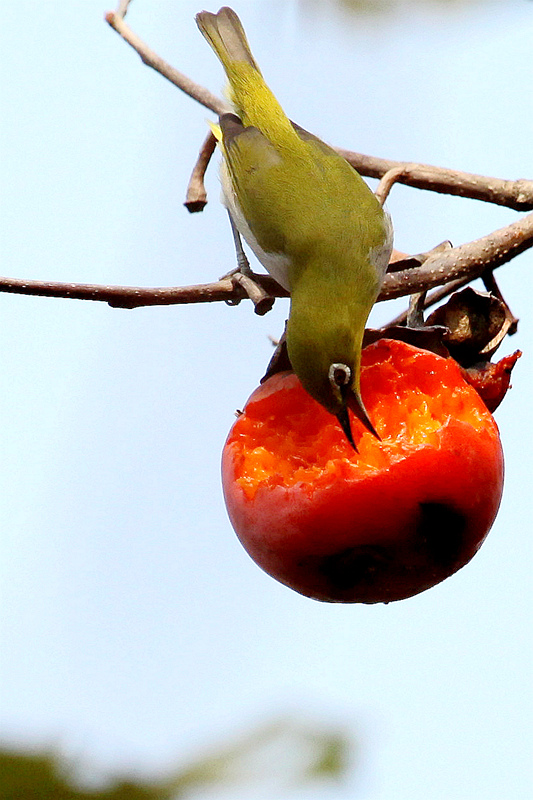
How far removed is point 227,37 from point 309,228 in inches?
56.7

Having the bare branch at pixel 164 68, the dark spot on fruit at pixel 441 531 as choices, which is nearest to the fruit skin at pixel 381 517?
the dark spot on fruit at pixel 441 531

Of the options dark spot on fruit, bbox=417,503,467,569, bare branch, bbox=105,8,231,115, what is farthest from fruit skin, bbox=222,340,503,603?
bare branch, bbox=105,8,231,115

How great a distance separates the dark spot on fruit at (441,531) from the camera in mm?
1931

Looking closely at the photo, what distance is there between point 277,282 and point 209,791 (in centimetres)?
157

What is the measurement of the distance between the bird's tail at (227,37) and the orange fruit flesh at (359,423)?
6.51 ft

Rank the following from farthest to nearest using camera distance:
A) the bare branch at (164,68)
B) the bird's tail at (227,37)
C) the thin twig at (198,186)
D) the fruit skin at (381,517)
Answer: the bird's tail at (227,37), the bare branch at (164,68), the thin twig at (198,186), the fruit skin at (381,517)

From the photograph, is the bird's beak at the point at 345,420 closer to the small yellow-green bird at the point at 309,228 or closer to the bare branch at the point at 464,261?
the small yellow-green bird at the point at 309,228

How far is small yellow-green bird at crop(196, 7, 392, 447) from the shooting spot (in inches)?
86.6

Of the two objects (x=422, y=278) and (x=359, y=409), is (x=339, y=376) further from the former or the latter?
(x=422, y=278)

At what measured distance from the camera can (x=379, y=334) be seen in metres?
2.30

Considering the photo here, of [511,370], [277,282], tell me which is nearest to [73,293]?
[511,370]

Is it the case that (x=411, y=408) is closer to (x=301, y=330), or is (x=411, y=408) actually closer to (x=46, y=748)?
(x=301, y=330)

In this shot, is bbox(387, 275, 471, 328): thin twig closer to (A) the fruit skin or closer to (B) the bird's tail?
(A) the fruit skin

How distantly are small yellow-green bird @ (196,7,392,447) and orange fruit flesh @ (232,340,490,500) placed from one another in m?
0.07
